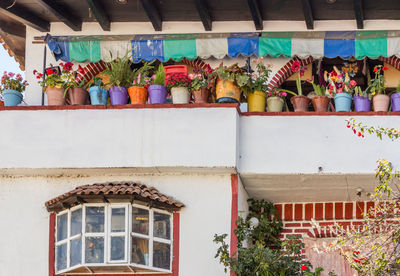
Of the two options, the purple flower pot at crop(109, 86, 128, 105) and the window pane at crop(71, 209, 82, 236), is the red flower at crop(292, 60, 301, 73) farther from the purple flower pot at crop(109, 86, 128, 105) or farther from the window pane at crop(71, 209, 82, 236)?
the window pane at crop(71, 209, 82, 236)

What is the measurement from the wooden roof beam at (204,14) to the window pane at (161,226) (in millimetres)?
3498

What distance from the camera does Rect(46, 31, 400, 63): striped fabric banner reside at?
52.0ft

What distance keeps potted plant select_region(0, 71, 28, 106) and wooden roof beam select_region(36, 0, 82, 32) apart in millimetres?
1246

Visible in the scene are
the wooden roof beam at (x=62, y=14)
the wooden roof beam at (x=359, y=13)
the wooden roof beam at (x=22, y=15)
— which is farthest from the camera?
the wooden roof beam at (x=22, y=15)

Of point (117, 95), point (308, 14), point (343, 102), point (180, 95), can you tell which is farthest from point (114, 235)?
point (308, 14)

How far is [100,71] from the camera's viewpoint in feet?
54.9

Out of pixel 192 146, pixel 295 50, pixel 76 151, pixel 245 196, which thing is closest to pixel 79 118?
pixel 76 151

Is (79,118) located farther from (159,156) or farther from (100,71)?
(100,71)

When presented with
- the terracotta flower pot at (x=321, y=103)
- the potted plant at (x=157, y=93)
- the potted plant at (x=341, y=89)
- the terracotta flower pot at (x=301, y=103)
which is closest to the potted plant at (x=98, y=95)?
the potted plant at (x=157, y=93)

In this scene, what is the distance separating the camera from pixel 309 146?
14.3 m

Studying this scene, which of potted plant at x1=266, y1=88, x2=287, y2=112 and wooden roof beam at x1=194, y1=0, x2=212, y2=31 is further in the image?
wooden roof beam at x1=194, y1=0, x2=212, y2=31

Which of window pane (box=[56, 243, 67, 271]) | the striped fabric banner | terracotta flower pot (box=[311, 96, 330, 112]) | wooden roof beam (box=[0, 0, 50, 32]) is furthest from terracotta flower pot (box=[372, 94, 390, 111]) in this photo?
wooden roof beam (box=[0, 0, 50, 32])

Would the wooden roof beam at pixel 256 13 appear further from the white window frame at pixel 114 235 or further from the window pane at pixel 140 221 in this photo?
the window pane at pixel 140 221

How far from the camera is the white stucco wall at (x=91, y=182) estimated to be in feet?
45.8
